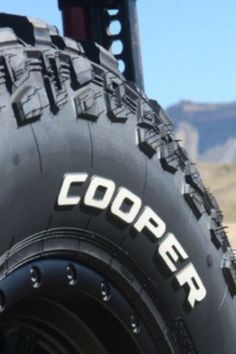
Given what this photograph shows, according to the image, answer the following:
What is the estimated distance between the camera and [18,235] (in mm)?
2893

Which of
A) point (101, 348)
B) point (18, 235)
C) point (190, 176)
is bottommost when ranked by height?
point (101, 348)

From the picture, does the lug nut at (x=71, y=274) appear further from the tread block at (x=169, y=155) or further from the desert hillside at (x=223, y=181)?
the desert hillside at (x=223, y=181)

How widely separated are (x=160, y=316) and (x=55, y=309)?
381 millimetres

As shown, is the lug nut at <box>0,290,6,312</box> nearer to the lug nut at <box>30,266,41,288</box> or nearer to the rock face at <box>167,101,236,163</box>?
the lug nut at <box>30,266,41,288</box>

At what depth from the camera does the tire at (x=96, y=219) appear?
288cm

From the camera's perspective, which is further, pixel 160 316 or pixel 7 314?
pixel 160 316

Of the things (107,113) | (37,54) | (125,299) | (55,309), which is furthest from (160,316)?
(37,54)

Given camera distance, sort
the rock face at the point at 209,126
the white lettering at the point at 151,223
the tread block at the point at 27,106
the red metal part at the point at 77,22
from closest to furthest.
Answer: the tread block at the point at 27,106
the white lettering at the point at 151,223
the red metal part at the point at 77,22
the rock face at the point at 209,126

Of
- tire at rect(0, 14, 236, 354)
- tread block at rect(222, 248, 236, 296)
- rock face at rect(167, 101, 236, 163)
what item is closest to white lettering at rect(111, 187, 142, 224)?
tire at rect(0, 14, 236, 354)

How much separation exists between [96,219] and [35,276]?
0.94 ft

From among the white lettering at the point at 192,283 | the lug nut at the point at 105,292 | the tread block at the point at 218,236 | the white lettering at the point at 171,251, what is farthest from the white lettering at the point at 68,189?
the tread block at the point at 218,236

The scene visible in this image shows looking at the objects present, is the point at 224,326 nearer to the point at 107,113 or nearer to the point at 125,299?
the point at 125,299

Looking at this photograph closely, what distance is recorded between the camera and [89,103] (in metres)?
3.17

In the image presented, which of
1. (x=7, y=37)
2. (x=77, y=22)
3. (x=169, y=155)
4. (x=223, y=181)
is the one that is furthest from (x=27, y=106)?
(x=223, y=181)
